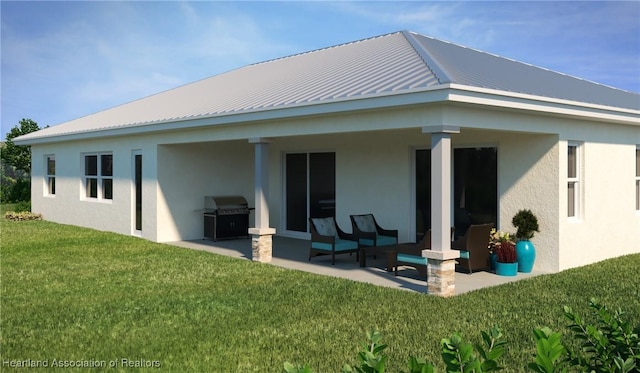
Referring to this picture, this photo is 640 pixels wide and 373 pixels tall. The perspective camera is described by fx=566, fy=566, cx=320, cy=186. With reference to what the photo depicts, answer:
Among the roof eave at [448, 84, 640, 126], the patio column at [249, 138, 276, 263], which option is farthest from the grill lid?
the roof eave at [448, 84, 640, 126]

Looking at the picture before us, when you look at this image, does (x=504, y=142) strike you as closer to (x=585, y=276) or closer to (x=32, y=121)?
(x=585, y=276)

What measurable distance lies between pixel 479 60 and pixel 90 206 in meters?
12.3

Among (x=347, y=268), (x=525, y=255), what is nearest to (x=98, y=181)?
(x=347, y=268)

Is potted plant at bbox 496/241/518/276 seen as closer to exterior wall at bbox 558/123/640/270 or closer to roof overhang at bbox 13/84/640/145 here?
exterior wall at bbox 558/123/640/270

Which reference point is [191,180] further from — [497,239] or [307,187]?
[497,239]

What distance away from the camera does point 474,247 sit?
32.9 feet

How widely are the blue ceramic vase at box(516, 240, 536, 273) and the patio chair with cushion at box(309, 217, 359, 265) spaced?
10.1 ft

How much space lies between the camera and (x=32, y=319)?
7.06m

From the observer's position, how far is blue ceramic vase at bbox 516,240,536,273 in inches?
→ 407

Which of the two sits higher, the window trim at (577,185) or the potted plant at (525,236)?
the window trim at (577,185)

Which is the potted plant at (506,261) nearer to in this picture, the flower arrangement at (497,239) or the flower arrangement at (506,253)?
the flower arrangement at (506,253)

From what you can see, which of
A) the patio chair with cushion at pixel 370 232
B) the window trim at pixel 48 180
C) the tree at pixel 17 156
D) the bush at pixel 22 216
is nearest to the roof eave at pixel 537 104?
the patio chair with cushion at pixel 370 232

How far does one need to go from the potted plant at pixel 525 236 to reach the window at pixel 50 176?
16.5 meters

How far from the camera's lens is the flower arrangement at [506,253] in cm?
1013
